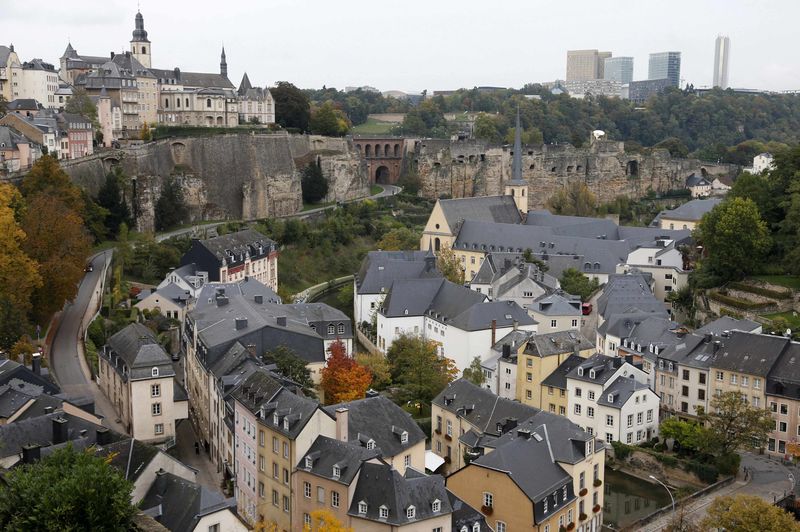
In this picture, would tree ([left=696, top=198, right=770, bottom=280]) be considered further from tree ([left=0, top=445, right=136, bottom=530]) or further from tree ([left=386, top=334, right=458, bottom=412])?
tree ([left=0, top=445, right=136, bottom=530])

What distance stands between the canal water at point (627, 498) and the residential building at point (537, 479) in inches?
94.8

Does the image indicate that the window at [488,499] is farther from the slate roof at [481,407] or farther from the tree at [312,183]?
the tree at [312,183]

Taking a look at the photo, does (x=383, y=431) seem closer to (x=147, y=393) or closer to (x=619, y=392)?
(x=147, y=393)

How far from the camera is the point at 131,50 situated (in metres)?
81.7

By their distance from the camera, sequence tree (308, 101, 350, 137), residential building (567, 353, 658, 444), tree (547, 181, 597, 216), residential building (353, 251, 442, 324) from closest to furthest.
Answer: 1. residential building (567, 353, 658, 444)
2. residential building (353, 251, 442, 324)
3. tree (308, 101, 350, 137)
4. tree (547, 181, 597, 216)

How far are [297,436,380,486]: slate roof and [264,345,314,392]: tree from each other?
796cm

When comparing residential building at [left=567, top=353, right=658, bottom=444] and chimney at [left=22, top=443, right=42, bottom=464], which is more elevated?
chimney at [left=22, top=443, right=42, bottom=464]

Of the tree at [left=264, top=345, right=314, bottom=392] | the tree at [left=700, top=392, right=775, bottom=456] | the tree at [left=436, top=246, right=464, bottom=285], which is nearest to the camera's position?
the tree at [left=700, top=392, right=775, bottom=456]

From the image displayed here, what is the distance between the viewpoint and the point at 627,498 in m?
33.2

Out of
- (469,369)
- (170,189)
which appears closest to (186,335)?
(469,369)

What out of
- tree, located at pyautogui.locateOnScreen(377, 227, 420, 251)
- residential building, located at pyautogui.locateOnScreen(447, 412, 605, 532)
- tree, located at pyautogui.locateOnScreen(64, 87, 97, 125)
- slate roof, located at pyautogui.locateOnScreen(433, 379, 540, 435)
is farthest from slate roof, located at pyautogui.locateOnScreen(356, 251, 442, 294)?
tree, located at pyautogui.locateOnScreen(64, 87, 97, 125)

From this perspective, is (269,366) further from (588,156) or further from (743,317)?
(588,156)

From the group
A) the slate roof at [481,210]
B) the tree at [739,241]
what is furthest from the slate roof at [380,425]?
the slate roof at [481,210]

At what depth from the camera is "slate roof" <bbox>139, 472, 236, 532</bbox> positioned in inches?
851
